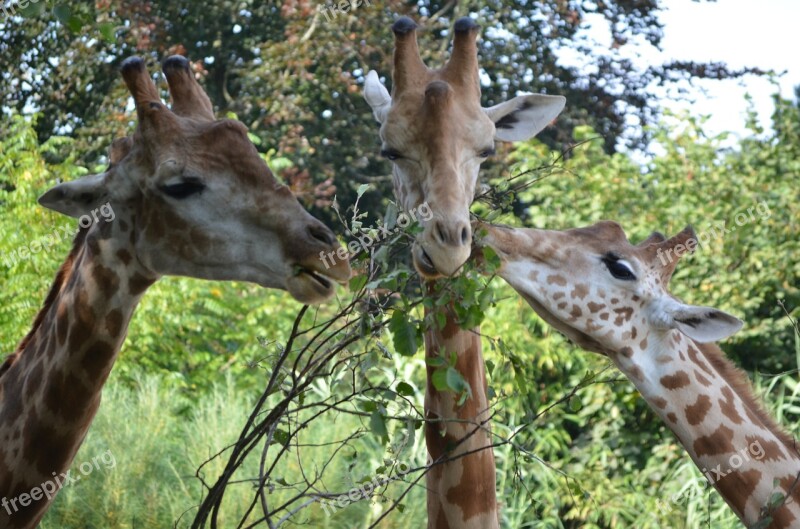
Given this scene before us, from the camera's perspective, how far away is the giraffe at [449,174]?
3594 mm

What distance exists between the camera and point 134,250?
10.5 ft

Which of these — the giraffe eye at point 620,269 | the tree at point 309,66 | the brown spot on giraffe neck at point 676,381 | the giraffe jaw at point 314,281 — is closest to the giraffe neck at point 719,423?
the brown spot on giraffe neck at point 676,381

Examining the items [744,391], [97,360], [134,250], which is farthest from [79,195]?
[744,391]

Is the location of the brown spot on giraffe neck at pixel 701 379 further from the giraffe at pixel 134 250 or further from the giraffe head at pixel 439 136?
the giraffe at pixel 134 250

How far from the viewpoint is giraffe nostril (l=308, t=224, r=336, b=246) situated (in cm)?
296

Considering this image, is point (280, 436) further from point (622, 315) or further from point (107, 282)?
point (622, 315)

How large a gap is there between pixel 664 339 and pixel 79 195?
2.02m

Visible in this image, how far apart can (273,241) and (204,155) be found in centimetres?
35

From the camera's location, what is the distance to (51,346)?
10.6 ft

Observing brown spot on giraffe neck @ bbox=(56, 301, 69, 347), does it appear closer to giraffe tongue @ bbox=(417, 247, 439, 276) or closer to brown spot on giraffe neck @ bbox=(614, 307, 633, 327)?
giraffe tongue @ bbox=(417, 247, 439, 276)

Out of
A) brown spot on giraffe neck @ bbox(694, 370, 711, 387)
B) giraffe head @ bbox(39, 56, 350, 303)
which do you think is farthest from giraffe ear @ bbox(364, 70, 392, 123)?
brown spot on giraffe neck @ bbox(694, 370, 711, 387)

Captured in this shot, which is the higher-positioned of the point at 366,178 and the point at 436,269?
the point at 366,178

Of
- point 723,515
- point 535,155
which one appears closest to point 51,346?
point 723,515

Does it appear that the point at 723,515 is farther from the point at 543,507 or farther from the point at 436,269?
the point at 436,269
